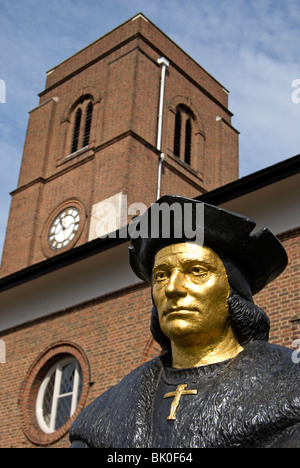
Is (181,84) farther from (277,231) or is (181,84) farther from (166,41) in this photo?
(277,231)

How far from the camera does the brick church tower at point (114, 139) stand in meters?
21.6

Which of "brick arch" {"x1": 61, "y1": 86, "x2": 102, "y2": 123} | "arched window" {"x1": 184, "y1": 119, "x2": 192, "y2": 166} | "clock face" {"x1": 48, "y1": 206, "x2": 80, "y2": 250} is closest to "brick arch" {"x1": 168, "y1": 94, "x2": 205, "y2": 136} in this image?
"arched window" {"x1": 184, "y1": 119, "x2": 192, "y2": 166}

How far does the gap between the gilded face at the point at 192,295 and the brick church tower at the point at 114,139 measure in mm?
17448

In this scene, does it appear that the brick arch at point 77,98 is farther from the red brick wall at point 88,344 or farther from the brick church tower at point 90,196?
the red brick wall at point 88,344

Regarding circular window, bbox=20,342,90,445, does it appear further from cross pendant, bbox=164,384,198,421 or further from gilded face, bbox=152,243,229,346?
cross pendant, bbox=164,384,198,421

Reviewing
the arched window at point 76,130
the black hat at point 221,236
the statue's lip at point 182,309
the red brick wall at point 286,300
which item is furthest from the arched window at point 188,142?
the statue's lip at point 182,309

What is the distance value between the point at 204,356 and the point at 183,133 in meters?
22.9

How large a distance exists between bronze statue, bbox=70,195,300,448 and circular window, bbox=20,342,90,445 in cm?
974

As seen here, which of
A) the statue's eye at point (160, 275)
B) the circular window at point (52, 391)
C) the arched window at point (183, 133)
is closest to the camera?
the statue's eye at point (160, 275)

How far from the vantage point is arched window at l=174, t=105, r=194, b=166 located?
2448cm

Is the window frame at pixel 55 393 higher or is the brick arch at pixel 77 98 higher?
the brick arch at pixel 77 98

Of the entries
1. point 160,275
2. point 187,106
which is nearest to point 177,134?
point 187,106
